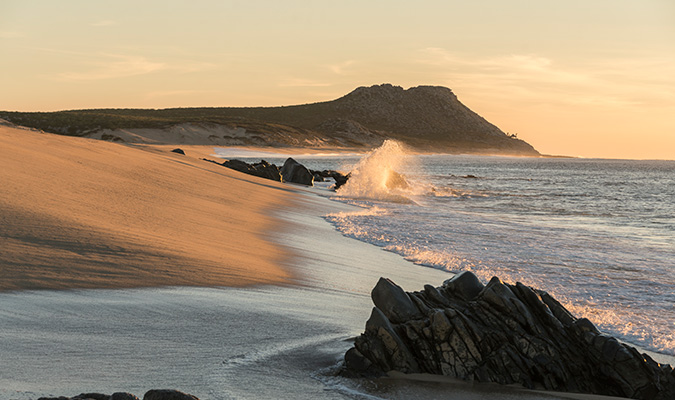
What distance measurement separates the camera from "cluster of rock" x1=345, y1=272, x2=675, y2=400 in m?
4.88

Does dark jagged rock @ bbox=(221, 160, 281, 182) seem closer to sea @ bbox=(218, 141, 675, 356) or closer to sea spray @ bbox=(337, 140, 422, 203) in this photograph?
sea spray @ bbox=(337, 140, 422, 203)

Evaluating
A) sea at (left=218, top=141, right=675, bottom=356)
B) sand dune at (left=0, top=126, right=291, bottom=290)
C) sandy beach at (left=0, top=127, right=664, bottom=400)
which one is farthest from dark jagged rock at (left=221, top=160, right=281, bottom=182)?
sandy beach at (left=0, top=127, right=664, bottom=400)

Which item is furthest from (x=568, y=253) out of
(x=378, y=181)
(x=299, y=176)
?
(x=299, y=176)

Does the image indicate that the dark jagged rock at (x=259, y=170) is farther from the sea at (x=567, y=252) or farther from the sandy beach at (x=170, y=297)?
the sandy beach at (x=170, y=297)

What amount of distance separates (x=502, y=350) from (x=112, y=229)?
19.6 ft

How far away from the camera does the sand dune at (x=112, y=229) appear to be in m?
6.93

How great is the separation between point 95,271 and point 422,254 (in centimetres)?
647

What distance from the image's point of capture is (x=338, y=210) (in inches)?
815

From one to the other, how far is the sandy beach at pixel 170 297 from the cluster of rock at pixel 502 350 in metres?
0.18

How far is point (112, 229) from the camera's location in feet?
29.4

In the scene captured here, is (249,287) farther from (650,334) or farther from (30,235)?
(650,334)

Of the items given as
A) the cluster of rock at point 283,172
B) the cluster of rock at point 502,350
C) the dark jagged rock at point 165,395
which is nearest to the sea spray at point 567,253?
the cluster of rock at point 502,350

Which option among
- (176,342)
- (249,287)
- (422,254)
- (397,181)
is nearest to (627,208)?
(397,181)

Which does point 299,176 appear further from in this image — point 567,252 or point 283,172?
point 567,252
